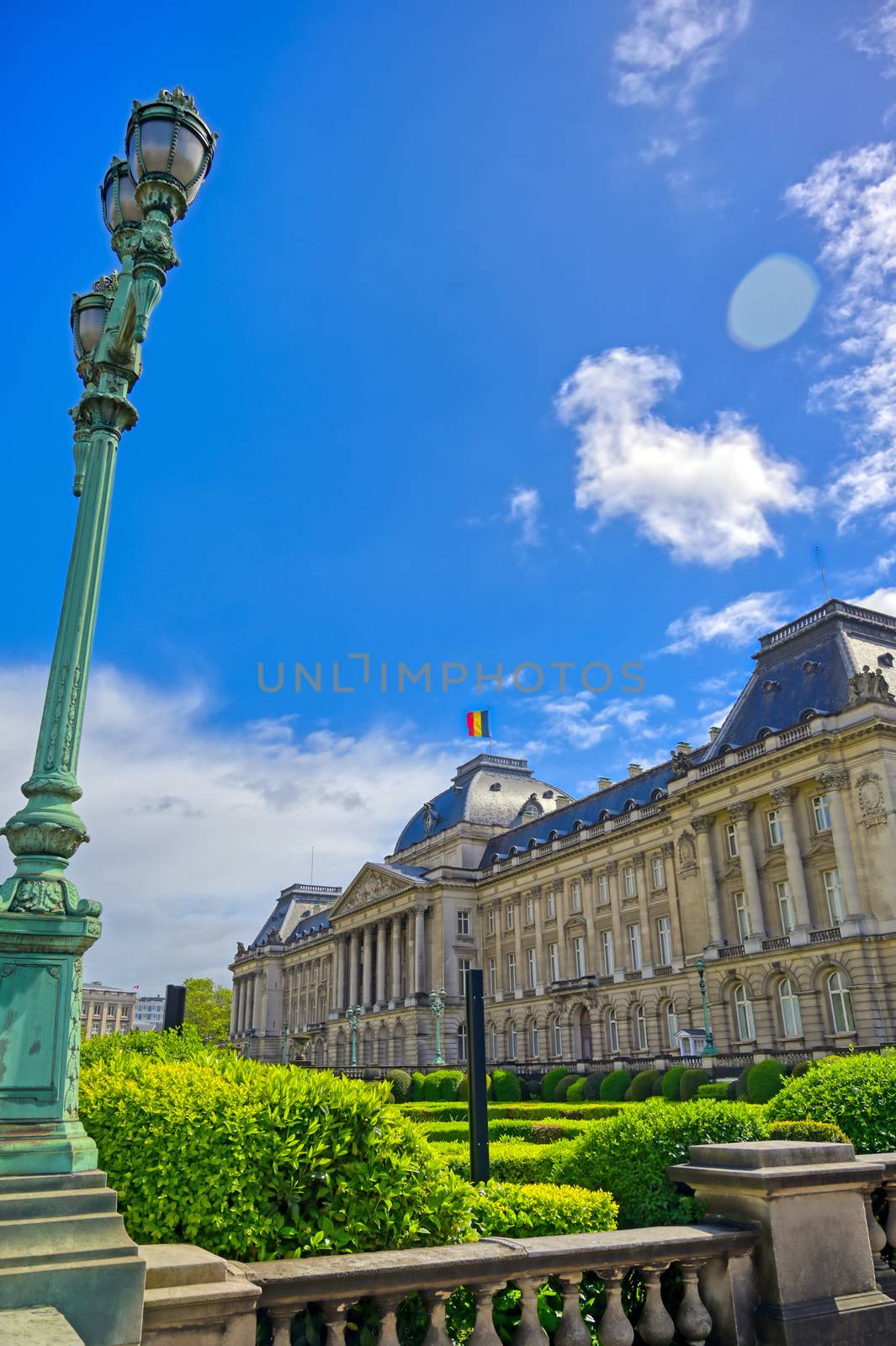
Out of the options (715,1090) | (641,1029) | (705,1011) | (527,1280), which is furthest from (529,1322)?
(641,1029)

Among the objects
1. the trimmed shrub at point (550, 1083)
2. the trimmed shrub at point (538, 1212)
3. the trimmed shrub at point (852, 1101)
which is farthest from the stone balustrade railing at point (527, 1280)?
the trimmed shrub at point (550, 1083)

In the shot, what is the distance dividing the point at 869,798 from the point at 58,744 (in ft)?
135

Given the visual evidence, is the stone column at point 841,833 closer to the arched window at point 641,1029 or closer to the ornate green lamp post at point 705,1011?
the ornate green lamp post at point 705,1011

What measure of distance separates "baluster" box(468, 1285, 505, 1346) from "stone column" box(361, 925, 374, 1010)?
84055 mm

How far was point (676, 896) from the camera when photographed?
5347cm

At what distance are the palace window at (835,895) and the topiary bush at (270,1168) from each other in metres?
39.3

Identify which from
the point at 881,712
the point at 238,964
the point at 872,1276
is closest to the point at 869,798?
the point at 881,712

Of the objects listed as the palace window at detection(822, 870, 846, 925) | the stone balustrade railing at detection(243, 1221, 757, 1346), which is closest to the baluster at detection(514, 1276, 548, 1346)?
the stone balustrade railing at detection(243, 1221, 757, 1346)

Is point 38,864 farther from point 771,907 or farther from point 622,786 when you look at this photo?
point 622,786

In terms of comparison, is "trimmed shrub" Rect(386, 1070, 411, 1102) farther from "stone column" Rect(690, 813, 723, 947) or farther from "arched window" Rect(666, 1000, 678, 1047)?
"stone column" Rect(690, 813, 723, 947)

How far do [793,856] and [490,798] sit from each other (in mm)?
41858

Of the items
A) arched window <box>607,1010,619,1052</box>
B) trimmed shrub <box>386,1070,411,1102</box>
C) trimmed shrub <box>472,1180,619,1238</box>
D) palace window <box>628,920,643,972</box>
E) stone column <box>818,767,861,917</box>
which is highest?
stone column <box>818,767,861,917</box>

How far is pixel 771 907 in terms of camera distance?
45.6 metres

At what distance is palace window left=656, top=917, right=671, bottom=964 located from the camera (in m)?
53.8
